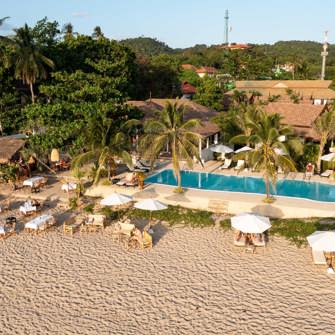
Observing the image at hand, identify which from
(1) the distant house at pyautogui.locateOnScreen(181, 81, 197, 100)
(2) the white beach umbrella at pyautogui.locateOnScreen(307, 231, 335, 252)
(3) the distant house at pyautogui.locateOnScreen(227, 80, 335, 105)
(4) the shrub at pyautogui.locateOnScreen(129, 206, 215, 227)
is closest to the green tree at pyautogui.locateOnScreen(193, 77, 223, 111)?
(3) the distant house at pyautogui.locateOnScreen(227, 80, 335, 105)

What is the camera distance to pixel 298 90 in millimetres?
61000

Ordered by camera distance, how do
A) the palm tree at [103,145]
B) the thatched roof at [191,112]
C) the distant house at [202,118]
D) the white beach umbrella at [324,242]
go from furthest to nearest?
1. the thatched roof at [191,112]
2. the distant house at [202,118]
3. the palm tree at [103,145]
4. the white beach umbrella at [324,242]

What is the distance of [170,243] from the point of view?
52.3 feet

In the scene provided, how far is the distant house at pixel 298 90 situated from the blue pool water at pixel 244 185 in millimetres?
32665

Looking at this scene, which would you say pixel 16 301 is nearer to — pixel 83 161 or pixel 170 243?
pixel 170 243

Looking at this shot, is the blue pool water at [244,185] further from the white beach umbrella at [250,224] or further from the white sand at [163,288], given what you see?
the white beach umbrella at [250,224]

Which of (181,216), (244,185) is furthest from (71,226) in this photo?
(244,185)

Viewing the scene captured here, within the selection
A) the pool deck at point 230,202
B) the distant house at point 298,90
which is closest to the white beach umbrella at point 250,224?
the pool deck at point 230,202

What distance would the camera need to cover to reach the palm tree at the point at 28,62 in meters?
29.7

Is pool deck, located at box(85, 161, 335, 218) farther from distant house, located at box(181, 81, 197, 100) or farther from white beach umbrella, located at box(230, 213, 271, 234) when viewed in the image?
distant house, located at box(181, 81, 197, 100)

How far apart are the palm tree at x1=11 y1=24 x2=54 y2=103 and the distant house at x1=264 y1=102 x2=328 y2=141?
771 inches

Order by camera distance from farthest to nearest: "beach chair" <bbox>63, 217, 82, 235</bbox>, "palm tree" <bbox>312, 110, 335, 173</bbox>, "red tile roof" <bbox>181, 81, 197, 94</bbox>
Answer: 1. "red tile roof" <bbox>181, 81, 197, 94</bbox>
2. "palm tree" <bbox>312, 110, 335, 173</bbox>
3. "beach chair" <bbox>63, 217, 82, 235</bbox>

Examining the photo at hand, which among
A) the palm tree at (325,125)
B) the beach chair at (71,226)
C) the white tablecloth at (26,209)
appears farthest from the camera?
the palm tree at (325,125)

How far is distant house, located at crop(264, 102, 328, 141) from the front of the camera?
28.7 metres
